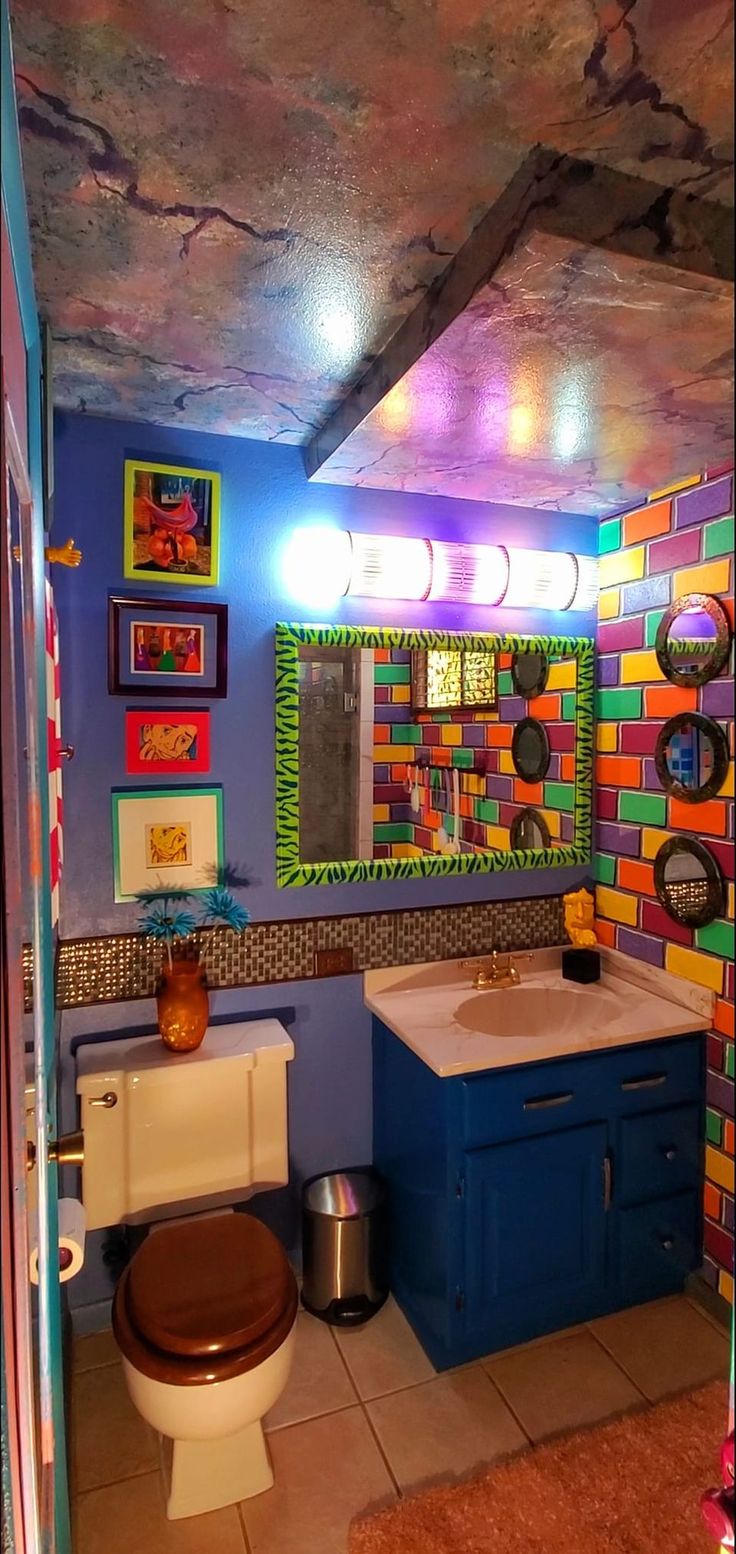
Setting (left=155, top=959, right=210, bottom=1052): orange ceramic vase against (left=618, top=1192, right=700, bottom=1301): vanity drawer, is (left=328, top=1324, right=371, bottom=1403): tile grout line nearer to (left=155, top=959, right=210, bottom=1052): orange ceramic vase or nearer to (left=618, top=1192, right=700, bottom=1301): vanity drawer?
(left=618, top=1192, right=700, bottom=1301): vanity drawer

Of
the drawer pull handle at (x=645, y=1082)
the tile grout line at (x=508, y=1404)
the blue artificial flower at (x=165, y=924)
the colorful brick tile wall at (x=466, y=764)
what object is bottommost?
the tile grout line at (x=508, y=1404)

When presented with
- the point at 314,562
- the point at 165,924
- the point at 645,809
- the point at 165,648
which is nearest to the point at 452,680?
the point at 314,562

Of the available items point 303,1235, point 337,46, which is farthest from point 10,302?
point 303,1235

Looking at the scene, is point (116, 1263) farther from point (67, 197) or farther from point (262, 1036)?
point (67, 197)

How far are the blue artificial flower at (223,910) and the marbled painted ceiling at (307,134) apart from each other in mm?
1267

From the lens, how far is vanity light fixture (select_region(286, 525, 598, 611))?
2.00m

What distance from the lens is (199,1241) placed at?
5.35 feet

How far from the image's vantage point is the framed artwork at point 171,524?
6.01 ft

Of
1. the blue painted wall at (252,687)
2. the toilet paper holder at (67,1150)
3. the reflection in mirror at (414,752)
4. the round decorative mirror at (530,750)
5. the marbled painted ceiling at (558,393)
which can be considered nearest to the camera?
the marbled painted ceiling at (558,393)

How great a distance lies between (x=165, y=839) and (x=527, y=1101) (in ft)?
3.56

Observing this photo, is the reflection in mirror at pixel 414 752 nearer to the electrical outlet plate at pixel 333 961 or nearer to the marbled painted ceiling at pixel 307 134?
the electrical outlet plate at pixel 333 961

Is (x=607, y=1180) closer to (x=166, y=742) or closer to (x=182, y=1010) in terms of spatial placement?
(x=182, y=1010)

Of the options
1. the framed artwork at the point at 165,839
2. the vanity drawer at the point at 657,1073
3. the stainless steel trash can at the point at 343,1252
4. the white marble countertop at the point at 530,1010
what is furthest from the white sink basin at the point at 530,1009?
the framed artwork at the point at 165,839

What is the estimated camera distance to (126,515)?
5.99 ft
